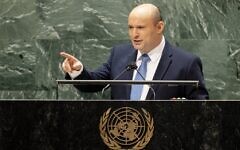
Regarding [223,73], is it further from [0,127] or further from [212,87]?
[0,127]

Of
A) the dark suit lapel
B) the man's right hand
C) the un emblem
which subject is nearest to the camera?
the un emblem

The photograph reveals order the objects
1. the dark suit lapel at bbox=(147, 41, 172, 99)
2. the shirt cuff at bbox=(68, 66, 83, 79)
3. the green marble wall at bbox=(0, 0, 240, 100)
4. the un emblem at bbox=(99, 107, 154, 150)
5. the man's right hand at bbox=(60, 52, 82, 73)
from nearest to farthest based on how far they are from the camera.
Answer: the un emblem at bbox=(99, 107, 154, 150) < the man's right hand at bbox=(60, 52, 82, 73) < the shirt cuff at bbox=(68, 66, 83, 79) < the dark suit lapel at bbox=(147, 41, 172, 99) < the green marble wall at bbox=(0, 0, 240, 100)

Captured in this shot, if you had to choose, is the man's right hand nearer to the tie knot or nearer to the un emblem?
the tie knot

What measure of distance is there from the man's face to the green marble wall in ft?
4.48

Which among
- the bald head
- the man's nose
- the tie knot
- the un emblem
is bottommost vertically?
the un emblem

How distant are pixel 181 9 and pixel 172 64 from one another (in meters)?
1.66

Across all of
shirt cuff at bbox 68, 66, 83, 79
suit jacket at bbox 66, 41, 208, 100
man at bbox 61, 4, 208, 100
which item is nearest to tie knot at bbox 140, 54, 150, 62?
man at bbox 61, 4, 208, 100

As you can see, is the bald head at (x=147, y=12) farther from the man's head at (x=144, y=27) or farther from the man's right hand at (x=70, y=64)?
the man's right hand at (x=70, y=64)

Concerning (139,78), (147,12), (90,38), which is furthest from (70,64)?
(90,38)

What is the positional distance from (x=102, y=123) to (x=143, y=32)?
169 cm

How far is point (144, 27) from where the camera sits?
15.3 ft

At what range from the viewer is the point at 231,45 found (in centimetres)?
609

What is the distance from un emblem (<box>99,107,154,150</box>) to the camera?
122 inches

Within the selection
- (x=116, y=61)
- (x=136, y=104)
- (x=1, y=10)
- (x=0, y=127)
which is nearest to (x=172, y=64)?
(x=116, y=61)
